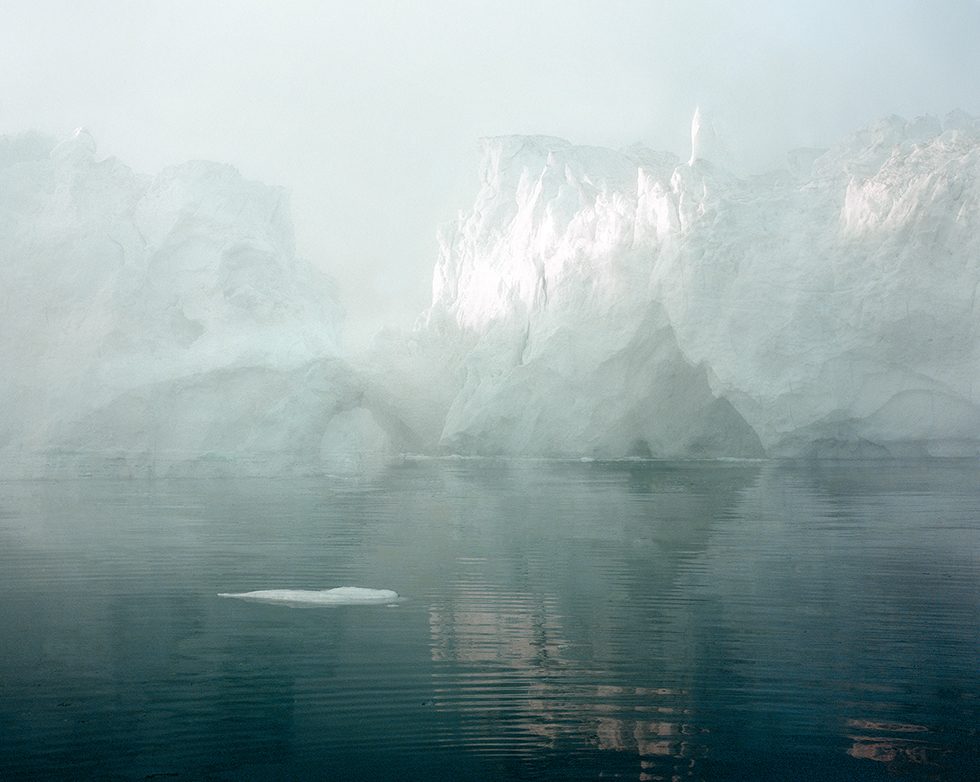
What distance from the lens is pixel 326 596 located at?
9.20 metres

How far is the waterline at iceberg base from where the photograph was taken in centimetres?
2925

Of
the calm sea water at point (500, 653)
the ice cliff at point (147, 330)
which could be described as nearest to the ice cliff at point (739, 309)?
the ice cliff at point (147, 330)

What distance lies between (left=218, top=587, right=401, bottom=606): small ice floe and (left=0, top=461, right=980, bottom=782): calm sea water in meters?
0.20

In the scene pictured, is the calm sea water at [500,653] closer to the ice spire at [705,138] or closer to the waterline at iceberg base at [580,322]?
the waterline at iceberg base at [580,322]

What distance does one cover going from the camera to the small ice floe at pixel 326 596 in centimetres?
906

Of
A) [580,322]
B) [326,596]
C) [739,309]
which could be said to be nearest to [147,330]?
[580,322]

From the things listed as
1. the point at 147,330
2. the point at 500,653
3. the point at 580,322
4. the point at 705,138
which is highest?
the point at 705,138

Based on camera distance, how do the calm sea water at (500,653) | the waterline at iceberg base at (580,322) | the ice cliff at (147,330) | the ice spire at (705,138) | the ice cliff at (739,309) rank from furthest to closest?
the ice spire at (705,138), the ice cliff at (147,330), the waterline at iceberg base at (580,322), the ice cliff at (739,309), the calm sea water at (500,653)

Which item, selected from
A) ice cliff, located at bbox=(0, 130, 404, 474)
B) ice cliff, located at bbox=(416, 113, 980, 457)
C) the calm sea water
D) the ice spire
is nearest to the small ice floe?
the calm sea water

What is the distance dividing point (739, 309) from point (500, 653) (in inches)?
993

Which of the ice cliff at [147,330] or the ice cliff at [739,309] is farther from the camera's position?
the ice cliff at [147,330]

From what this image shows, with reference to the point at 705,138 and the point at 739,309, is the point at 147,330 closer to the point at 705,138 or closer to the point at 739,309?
the point at 739,309

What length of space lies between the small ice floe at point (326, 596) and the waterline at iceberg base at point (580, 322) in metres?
21.7

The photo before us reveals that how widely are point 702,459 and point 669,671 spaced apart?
3017 cm
